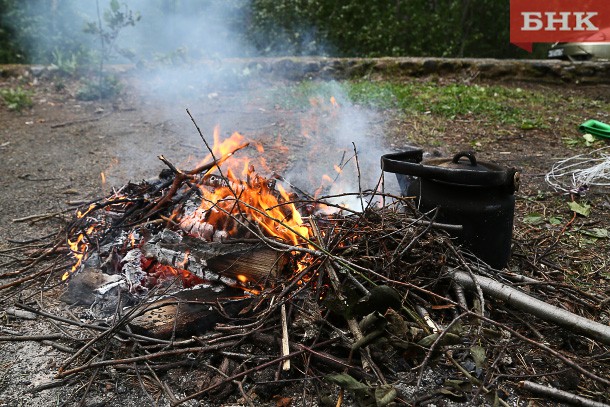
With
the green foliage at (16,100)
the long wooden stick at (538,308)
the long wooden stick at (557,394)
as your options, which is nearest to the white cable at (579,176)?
the long wooden stick at (538,308)

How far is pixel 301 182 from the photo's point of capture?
166 inches

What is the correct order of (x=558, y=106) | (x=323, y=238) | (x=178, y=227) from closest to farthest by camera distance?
(x=323, y=238), (x=178, y=227), (x=558, y=106)

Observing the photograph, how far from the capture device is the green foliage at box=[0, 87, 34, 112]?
24.9 ft

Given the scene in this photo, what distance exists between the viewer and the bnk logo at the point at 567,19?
378 inches

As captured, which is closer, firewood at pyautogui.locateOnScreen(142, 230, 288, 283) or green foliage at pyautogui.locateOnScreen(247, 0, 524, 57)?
firewood at pyautogui.locateOnScreen(142, 230, 288, 283)

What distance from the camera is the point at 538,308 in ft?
7.63

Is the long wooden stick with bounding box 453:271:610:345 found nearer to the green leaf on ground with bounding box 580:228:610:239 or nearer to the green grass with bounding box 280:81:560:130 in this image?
the green leaf on ground with bounding box 580:228:610:239

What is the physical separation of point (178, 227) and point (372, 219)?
48.7 inches

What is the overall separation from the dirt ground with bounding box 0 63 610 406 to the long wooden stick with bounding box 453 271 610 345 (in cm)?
45

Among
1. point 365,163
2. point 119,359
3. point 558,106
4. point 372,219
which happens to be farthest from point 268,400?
A: point 558,106

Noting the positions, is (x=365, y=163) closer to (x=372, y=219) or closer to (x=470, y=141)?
(x=470, y=141)

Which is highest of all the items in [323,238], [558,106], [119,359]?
[323,238]

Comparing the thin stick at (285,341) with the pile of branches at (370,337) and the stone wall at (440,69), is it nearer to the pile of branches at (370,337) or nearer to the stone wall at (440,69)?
the pile of branches at (370,337)

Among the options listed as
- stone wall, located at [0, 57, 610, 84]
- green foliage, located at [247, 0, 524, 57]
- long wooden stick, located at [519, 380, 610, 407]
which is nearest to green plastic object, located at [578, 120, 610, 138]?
stone wall, located at [0, 57, 610, 84]
